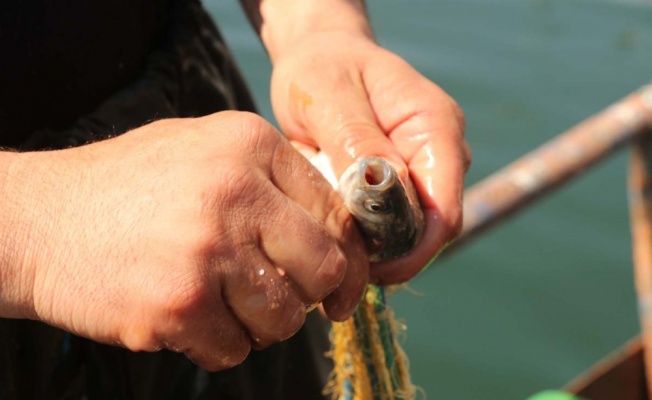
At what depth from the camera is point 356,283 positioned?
1.25 meters

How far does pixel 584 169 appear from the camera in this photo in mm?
2648

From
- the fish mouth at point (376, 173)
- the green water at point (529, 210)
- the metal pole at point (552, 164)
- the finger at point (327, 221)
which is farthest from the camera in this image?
the green water at point (529, 210)

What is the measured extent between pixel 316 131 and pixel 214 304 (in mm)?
478

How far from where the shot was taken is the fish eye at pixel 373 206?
124cm

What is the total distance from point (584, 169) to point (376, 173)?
60.3 inches

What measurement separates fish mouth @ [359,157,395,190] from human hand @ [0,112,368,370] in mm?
135

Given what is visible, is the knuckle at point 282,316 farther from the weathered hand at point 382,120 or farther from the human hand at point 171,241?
the weathered hand at point 382,120

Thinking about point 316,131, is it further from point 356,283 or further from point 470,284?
point 470,284

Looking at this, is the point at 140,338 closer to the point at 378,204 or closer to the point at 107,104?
the point at 378,204

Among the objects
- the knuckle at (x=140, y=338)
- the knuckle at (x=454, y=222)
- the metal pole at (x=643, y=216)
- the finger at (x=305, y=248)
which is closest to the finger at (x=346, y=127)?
the knuckle at (x=454, y=222)

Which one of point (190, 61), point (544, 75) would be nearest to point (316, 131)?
point (190, 61)

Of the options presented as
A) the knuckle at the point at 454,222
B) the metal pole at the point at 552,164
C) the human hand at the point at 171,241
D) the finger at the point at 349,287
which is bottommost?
the metal pole at the point at 552,164

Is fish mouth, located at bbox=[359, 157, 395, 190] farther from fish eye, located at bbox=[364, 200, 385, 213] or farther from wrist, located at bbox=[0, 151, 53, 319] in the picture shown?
wrist, located at bbox=[0, 151, 53, 319]

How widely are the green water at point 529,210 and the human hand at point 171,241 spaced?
8.12 ft
